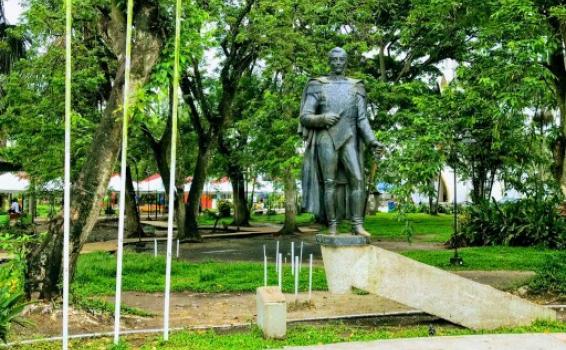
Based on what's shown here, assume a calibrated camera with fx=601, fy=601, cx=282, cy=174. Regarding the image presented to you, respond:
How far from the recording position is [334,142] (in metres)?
7.68

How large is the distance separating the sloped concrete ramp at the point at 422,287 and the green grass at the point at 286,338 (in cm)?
19

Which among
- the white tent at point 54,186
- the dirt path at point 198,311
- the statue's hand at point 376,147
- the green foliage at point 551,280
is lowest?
the dirt path at point 198,311

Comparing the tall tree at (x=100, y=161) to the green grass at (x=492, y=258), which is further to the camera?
the green grass at (x=492, y=258)

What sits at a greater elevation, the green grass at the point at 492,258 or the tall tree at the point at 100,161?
the tall tree at the point at 100,161

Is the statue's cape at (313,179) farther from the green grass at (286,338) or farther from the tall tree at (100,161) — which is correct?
the tall tree at (100,161)

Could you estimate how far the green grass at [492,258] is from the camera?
45.7ft

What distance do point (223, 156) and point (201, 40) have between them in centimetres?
1970

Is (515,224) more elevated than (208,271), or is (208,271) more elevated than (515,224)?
(515,224)

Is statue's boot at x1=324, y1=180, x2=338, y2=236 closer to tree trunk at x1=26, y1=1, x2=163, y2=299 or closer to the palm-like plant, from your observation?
tree trunk at x1=26, y1=1, x2=163, y2=299

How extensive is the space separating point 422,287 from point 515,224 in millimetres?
12870

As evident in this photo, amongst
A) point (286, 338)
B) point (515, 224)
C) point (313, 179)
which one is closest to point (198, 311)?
point (286, 338)

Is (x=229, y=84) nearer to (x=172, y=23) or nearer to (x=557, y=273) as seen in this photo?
(x=172, y=23)

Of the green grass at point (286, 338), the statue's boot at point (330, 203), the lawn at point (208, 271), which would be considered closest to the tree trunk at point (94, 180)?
the green grass at point (286, 338)

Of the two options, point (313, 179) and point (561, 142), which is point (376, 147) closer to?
point (313, 179)
